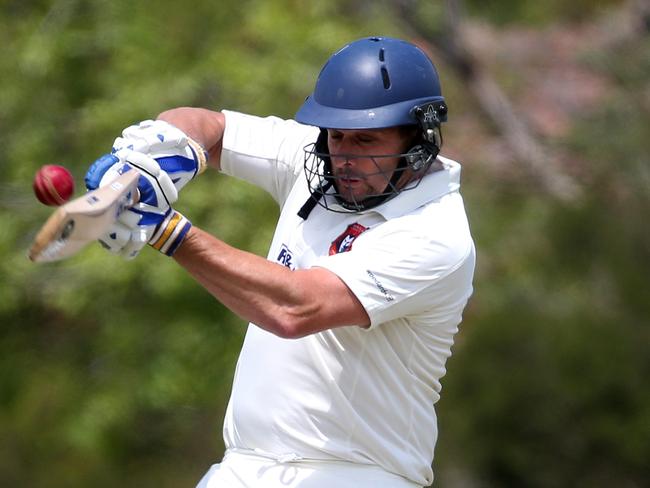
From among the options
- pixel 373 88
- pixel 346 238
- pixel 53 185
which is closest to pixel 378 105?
pixel 373 88

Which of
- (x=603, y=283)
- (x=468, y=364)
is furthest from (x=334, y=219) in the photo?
(x=603, y=283)

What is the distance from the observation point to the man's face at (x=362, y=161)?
12.7 ft

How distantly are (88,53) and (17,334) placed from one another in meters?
2.68

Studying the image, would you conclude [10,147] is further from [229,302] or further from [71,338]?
[229,302]

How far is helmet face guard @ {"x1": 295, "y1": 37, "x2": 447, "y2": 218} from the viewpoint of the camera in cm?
386

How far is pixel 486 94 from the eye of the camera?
1630cm

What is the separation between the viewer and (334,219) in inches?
156

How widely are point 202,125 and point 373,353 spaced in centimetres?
102

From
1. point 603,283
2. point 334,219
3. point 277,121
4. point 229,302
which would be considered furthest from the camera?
point 603,283

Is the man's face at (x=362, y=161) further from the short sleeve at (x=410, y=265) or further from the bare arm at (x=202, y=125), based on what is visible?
the bare arm at (x=202, y=125)

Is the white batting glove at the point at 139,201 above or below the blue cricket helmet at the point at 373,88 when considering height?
below

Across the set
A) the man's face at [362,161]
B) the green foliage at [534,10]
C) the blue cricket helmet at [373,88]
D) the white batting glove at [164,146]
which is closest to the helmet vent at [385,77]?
the blue cricket helmet at [373,88]

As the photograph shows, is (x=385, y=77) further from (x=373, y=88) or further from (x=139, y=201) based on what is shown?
(x=139, y=201)

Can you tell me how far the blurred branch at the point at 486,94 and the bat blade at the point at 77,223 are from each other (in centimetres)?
1137
